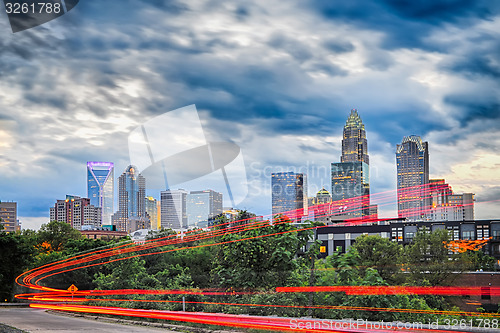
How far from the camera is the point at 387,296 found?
14695mm

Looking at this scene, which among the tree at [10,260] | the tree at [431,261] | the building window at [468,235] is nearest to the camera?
the tree at [10,260]

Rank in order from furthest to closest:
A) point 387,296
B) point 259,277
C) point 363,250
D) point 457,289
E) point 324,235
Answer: point 324,235 < point 363,250 < point 457,289 < point 259,277 < point 387,296

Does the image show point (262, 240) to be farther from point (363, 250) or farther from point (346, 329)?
point (363, 250)

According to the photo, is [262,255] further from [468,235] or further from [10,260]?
[468,235]

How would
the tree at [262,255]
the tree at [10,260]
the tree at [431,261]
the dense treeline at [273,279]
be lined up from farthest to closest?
the tree at [431,261] → the tree at [10,260] → the tree at [262,255] → the dense treeline at [273,279]

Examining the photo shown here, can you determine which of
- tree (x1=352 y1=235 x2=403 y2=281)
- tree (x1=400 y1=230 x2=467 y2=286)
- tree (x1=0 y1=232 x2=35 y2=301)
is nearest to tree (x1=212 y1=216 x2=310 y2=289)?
tree (x1=400 y1=230 x2=467 y2=286)

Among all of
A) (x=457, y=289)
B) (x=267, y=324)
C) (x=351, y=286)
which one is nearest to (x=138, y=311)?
(x=267, y=324)

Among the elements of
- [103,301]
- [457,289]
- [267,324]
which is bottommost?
[457,289]

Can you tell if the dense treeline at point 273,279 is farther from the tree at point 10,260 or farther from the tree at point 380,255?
the tree at point 380,255

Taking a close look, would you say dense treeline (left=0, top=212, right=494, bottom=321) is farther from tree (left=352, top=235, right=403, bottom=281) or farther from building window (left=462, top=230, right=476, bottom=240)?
building window (left=462, top=230, right=476, bottom=240)

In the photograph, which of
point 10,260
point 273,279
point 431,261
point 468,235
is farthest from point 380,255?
point 273,279

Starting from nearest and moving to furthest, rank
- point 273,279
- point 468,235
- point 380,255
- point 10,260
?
1. point 273,279
2. point 10,260
3. point 380,255
4. point 468,235

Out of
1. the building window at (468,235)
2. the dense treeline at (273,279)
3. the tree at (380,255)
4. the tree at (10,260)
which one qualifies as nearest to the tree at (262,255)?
the dense treeline at (273,279)

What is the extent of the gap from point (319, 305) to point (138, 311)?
439 inches
